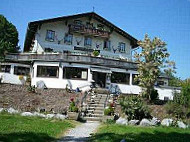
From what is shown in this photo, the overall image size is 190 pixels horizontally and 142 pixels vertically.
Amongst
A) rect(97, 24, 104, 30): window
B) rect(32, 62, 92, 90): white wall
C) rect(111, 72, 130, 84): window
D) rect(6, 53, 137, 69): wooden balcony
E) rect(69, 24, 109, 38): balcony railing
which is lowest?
rect(32, 62, 92, 90): white wall

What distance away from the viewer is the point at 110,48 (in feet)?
144

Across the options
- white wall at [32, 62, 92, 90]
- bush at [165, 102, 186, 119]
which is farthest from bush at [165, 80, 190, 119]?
white wall at [32, 62, 92, 90]

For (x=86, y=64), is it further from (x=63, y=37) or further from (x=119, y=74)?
(x=63, y=37)

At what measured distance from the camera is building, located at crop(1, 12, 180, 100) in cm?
3356

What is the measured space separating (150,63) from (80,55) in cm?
965

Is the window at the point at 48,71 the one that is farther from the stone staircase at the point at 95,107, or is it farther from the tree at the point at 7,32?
the tree at the point at 7,32

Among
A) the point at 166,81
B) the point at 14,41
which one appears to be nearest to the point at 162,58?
the point at 166,81

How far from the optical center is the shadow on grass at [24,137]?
1038cm

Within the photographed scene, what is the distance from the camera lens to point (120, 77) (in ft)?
117

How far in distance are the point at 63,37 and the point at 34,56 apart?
24.8ft

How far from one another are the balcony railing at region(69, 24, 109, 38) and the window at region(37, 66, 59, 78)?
31.4 ft

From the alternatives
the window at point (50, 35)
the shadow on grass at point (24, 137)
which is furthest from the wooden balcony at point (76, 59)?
the shadow on grass at point (24, 137)

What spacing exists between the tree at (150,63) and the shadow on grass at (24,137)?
18.2 meters

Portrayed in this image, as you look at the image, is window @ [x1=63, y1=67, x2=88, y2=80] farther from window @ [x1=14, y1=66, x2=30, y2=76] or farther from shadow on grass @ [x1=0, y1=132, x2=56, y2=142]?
shadow on grass @ [x1=0, y1=132, x2=56, y2=142]
